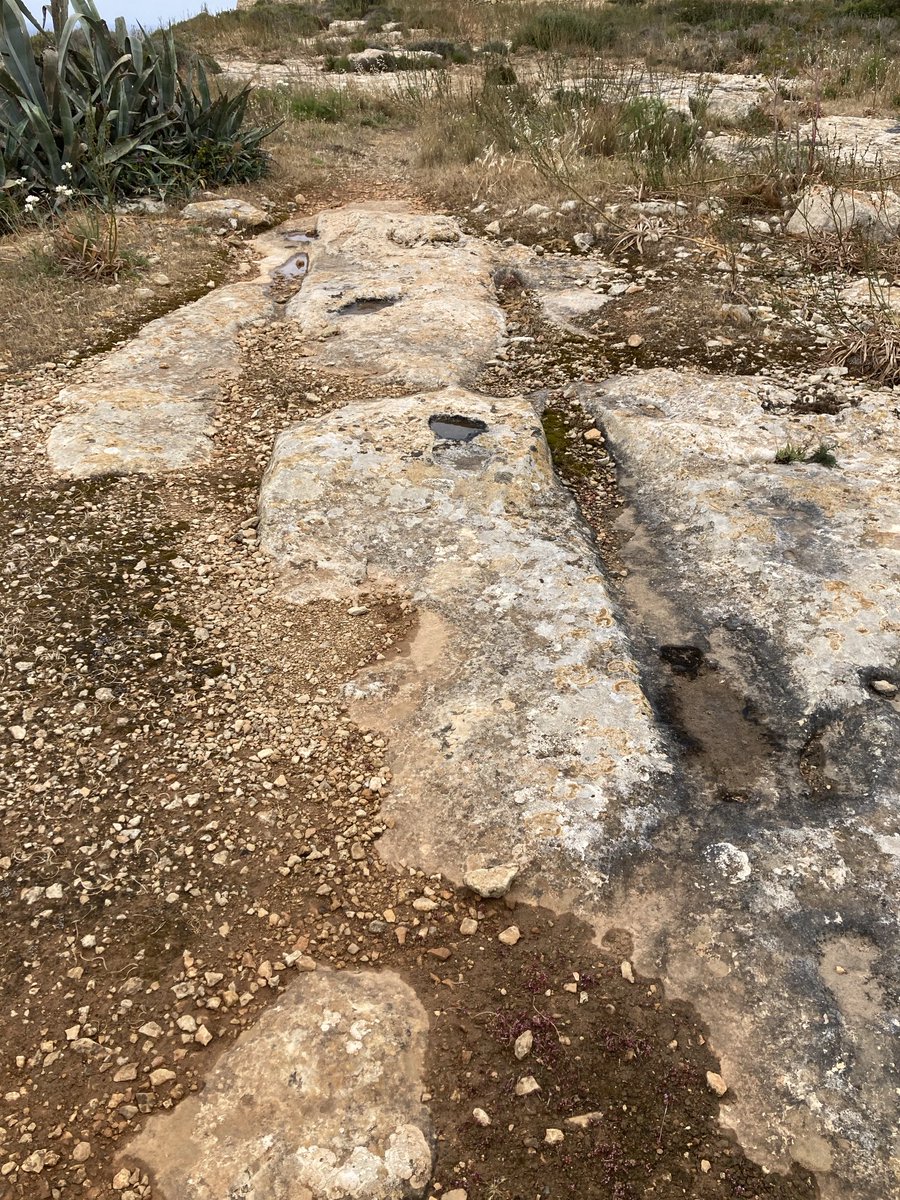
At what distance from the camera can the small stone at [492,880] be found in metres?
2.25

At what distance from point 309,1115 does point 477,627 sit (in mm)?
1647

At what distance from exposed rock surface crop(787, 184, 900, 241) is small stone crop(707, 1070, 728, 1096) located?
5.52 meters

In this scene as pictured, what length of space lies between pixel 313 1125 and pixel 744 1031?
1.02 metres

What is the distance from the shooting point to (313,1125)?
181 cm

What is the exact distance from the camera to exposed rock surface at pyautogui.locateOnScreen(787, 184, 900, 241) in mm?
5707

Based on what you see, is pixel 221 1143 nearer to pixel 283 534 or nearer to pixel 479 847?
pixel 479 847

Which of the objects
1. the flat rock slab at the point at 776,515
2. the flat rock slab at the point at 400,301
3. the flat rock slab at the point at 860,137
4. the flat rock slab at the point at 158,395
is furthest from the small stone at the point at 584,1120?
the flat rock slab at the point at 860,137

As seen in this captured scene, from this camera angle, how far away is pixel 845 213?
582cm

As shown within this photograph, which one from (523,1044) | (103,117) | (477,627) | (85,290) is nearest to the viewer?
(523,1044)

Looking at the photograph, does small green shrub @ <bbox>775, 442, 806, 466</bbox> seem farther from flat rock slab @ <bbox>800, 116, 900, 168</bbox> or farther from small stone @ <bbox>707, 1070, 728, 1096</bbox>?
flat rock slab @ <bbox>800, 116, 900, 168</bbox>

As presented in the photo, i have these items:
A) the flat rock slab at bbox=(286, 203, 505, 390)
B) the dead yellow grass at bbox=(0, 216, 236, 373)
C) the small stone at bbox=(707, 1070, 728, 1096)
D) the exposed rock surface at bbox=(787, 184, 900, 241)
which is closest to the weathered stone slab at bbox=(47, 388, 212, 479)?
the dead yellow grass at bbox=(0, 216, 236, 373)

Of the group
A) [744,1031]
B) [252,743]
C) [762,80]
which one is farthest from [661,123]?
[744,1031]

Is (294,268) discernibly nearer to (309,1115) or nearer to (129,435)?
(129,435)

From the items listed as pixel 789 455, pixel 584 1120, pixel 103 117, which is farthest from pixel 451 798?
pixel 103 117
